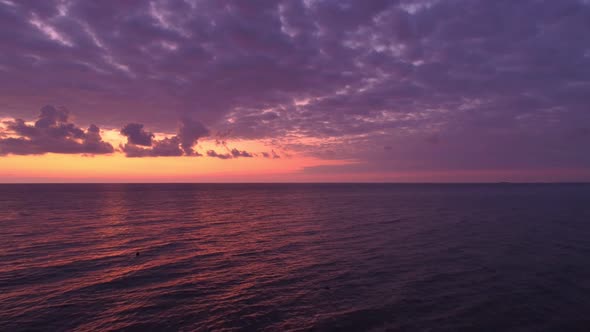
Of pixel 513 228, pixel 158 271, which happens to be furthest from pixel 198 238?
pixel 513 228

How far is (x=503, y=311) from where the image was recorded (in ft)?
71.4

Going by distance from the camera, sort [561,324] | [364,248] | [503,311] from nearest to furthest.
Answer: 1. [561,324]
2. [503,311]
3. [364,248]

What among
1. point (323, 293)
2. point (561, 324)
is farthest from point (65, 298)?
point (561, 324)

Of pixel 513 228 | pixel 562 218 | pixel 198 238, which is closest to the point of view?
pixel 198 238

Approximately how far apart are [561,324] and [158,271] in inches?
1207

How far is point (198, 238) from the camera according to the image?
48.0m

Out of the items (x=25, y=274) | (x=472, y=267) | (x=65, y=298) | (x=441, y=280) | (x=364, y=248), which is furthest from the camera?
(x=364, y=248)

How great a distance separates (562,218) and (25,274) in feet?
287

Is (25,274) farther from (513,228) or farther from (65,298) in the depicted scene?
(513,228)

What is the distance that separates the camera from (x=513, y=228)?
182 feet

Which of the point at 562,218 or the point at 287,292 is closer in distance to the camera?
the point at 287,292

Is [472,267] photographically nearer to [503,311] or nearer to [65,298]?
[503,311]

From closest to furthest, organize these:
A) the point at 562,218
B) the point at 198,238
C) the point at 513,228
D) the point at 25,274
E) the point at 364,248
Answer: the point at 25,274 < the point at 364,248 < the point at 198,238 < the point at 513,228 < the point at 562,218

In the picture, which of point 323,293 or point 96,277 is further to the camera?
point 96,277
